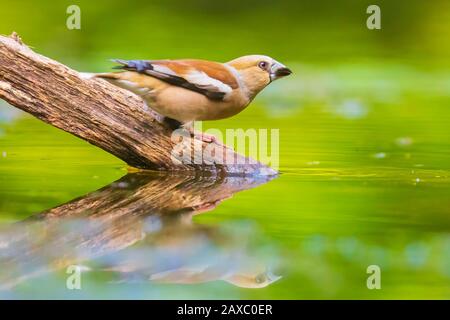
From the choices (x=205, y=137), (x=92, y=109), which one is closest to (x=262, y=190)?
(x=205, y=137)

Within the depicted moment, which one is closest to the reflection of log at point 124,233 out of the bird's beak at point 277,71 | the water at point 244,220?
the water at point 244,220

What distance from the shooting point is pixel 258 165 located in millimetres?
5770

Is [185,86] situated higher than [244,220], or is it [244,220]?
[185,86]

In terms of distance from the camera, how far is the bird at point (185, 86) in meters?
5.39

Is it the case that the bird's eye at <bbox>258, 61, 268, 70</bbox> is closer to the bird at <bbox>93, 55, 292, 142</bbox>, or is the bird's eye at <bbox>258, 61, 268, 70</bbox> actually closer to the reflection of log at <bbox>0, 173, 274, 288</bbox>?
the bird at <bbox>93, 55, 292, 142</bbox>

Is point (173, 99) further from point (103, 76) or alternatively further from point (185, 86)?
point (103, 76)

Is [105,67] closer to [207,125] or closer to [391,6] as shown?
[207,125]

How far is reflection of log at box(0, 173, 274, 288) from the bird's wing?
1.64 ft

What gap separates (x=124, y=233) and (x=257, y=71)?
1621mm

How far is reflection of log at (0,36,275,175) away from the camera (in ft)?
18.0

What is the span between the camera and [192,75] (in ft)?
17.8

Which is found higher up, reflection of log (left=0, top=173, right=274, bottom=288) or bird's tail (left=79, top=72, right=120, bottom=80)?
bird's tail (left=79, top=72, right=120, bottom=80)

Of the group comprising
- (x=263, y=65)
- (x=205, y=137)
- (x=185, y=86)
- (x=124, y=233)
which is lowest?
(x=124, y=233)

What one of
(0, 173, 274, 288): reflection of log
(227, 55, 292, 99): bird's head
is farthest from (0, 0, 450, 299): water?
(227, 55, 292, 99): bird's head
